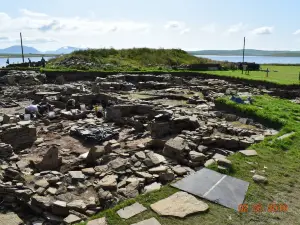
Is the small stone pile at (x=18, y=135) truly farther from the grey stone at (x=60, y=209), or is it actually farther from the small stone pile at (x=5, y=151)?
the grey stone at (x=60, y=209)

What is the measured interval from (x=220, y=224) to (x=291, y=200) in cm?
168

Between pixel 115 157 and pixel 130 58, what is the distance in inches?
1240

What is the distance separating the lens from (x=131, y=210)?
473cm

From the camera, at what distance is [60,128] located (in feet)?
39.5

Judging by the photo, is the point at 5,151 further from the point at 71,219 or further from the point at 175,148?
the point at 175,148

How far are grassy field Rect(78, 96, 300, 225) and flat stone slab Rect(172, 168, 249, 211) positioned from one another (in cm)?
14

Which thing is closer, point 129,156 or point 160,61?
point 129,156

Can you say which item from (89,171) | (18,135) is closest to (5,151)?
(18,135)

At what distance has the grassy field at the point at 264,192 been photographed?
4523 mm

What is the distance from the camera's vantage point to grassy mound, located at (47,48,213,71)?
3434cm

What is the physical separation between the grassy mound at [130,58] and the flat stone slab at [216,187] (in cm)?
2778

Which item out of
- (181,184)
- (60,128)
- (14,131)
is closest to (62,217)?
(181,184)

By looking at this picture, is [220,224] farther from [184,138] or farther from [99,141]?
[99,141]

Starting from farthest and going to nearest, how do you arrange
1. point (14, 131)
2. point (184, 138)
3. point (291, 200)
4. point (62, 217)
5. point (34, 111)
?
point (34, 111), point (14, 131), point (184, 138), point (62, 217), point (291, 200)
